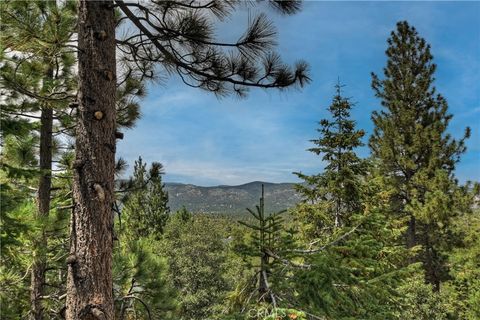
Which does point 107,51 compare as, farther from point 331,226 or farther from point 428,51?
point 428,51

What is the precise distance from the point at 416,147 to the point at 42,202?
16.4m

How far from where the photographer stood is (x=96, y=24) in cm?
311

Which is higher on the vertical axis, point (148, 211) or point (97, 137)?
point (97, 137)

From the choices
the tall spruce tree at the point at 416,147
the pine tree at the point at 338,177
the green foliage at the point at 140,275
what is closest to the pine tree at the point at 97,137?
the green foliage at the point at 140,275

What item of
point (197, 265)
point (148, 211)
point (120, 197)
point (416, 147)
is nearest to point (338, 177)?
point (120, 197)

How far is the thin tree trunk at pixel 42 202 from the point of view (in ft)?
17.8

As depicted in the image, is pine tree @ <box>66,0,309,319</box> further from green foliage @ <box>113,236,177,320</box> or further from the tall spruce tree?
the tall spruce tree

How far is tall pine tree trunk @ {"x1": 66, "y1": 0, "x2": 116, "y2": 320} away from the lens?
285cm

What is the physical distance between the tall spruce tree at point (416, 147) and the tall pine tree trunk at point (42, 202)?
593 inches

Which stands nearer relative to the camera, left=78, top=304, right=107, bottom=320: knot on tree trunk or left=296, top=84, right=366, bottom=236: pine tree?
left=78, top=304, right=107, bottom=320: knot on tree trunk

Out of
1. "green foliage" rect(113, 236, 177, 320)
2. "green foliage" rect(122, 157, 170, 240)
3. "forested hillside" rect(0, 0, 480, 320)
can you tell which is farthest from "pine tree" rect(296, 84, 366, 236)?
"green foliage" rect(122, 157, 170, 240)

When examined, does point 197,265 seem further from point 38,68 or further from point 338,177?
point 38,68

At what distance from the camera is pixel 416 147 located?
17.5 meters

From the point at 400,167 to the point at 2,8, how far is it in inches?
723
